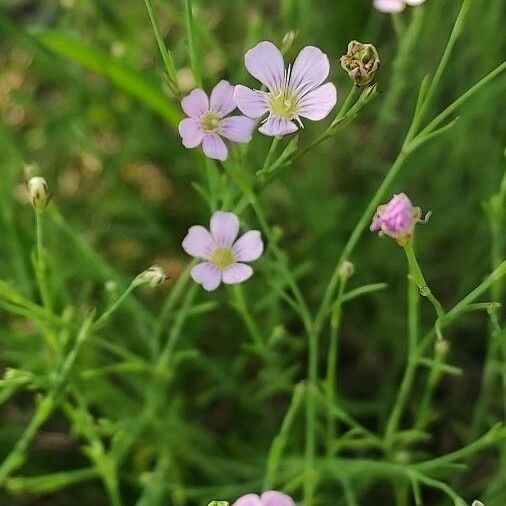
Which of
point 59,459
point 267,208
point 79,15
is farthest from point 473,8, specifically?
point 59,459

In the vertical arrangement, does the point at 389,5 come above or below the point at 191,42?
above

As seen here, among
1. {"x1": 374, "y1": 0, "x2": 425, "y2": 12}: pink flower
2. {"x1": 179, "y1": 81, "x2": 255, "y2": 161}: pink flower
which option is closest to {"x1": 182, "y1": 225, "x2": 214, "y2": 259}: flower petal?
{"x1": 179, "y1": 81, "x2": 255, "y2": 161}: pink flower

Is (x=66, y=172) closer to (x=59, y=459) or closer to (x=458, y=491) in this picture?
(x=59, y=459)

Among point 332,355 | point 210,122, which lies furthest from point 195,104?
point 332,355

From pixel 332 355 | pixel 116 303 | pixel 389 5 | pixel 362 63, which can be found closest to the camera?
pixel 362 63

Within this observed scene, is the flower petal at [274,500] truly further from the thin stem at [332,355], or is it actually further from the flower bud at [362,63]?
the flower bud at [362,63]

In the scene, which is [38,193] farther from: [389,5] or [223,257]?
[389,5]

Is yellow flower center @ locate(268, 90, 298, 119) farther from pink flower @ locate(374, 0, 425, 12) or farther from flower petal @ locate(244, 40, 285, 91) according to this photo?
pink flower @ locate(374, 0, 425, 12)
